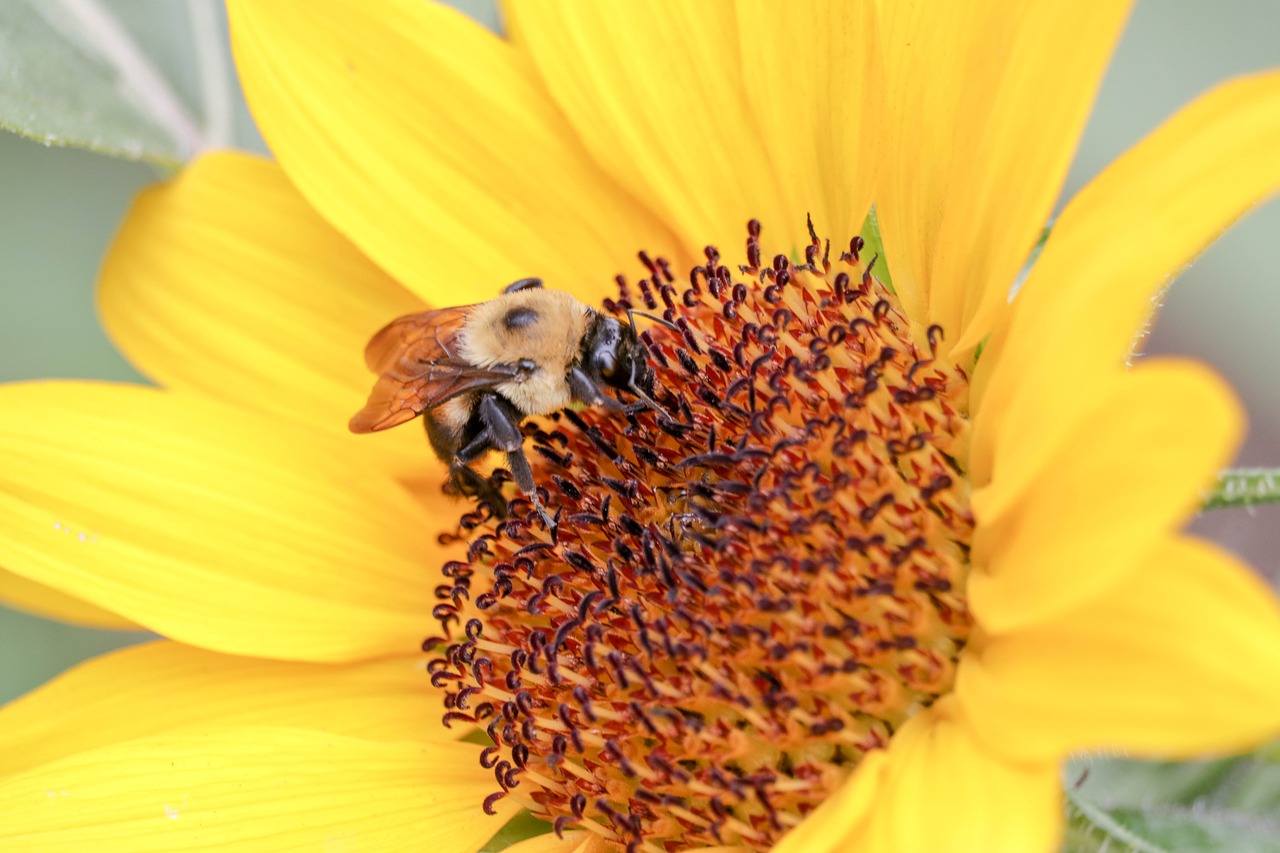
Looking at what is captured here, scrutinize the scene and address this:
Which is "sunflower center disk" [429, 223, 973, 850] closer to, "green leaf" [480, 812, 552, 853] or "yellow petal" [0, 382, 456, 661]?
"green leaf" [480, 812, 552, 853]

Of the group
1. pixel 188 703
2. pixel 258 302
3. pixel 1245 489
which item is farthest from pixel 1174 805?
pixel 258 302

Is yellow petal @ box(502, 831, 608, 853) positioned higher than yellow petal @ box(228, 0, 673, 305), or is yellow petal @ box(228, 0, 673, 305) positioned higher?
yellow petal @ box(228, 0, 673, 305)

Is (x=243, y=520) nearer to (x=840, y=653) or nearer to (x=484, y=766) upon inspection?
(x=484, y=766)

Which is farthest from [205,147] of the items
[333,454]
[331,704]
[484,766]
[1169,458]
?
[1169,458]

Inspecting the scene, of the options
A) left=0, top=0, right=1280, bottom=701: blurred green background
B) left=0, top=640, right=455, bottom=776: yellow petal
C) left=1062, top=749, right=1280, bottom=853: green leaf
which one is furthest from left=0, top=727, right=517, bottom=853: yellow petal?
left=0, top=0, right=1280, bottom=701: blurred green background

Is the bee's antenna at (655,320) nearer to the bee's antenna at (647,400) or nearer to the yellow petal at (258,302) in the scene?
the bee's antenna at (647,400)

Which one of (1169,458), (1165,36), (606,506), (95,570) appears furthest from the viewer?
(1165,36)

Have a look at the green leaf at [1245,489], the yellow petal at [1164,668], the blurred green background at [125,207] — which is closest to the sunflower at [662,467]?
the yellow petal at [1164,668]
